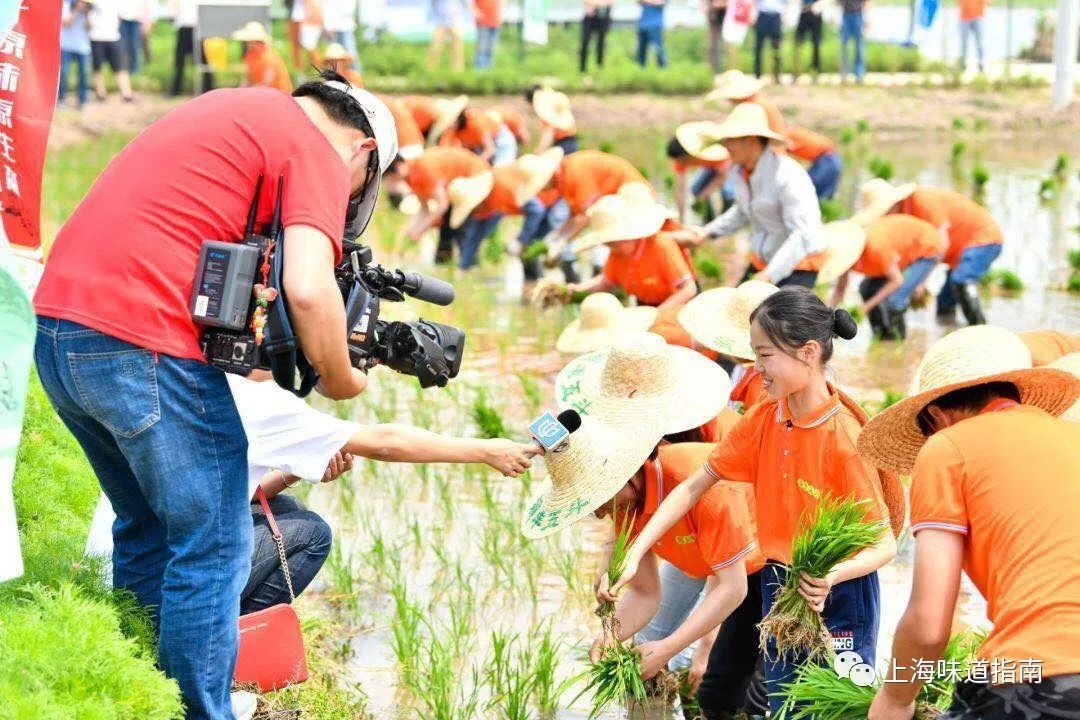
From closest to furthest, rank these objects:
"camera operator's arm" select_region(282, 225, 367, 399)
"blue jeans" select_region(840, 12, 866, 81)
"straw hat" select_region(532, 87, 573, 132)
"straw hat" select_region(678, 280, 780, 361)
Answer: "camera operator's arm" select_region(282, 225, 367, 399) → "straw hat" select_region(678, 280, 780, 361) → "straw hat" select_region(532, 87, 573, 132) → "blue jeans" select_region(840, 12, 866, 81)

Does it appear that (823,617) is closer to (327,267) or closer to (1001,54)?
(327,267)

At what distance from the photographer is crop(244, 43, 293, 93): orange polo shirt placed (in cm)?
1513

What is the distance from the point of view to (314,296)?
3.27m

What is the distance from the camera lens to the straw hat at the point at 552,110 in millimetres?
12461

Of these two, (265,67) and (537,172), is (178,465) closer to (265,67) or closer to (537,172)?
(537,172)

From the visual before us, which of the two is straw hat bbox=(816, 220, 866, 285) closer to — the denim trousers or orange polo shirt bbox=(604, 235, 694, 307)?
orange polo shirt bbox=(604, 235, 694, 307)

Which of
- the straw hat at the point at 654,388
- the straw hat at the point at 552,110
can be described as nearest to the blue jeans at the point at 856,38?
the straw hat at the point at 552,110

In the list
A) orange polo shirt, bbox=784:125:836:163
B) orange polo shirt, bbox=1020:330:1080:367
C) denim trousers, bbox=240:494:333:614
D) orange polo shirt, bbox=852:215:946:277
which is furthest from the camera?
orange polo shirt, bbox=784:125:836:163

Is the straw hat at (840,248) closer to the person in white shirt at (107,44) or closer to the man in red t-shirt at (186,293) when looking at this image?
Answer: the man in red t-shirt at (186,293)

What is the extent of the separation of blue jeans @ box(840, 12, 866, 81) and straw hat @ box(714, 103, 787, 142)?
12.6m

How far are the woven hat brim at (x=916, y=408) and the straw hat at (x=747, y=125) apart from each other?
430 cm

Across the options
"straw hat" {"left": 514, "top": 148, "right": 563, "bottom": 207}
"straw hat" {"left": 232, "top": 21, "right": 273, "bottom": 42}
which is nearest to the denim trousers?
"straw hat" {"left": 514, "top": 148, "right": 563, "bottom": 207}

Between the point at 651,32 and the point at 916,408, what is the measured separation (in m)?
19.3

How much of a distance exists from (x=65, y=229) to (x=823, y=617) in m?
1.98
